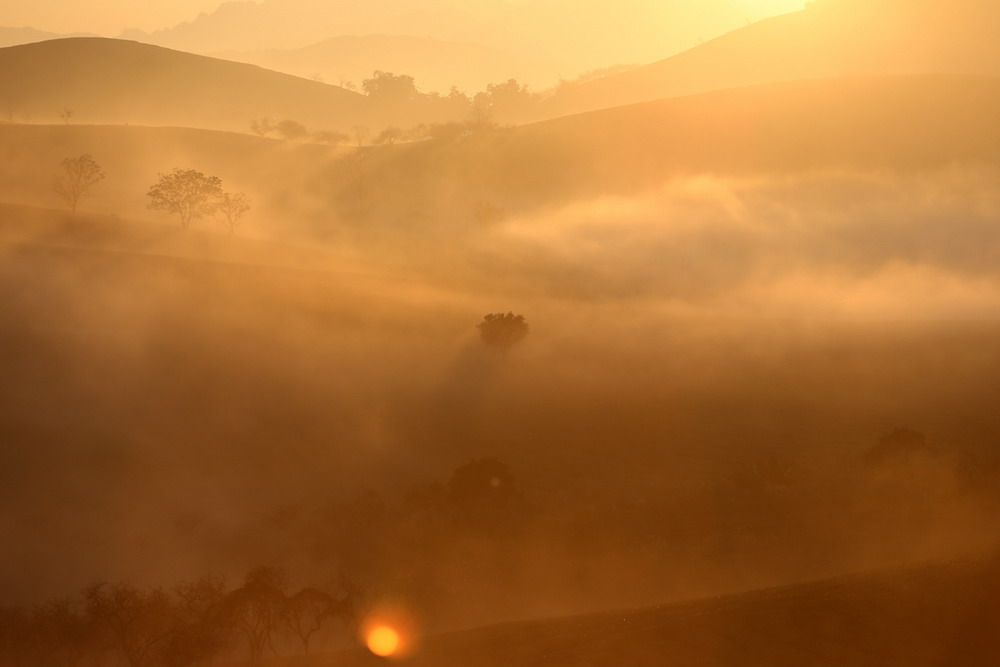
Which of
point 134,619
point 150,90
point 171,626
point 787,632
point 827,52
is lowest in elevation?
point 787,632

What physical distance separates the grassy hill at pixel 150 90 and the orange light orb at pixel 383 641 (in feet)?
381

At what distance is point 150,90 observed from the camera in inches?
5891

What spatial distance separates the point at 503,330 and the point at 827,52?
101197 millimetres

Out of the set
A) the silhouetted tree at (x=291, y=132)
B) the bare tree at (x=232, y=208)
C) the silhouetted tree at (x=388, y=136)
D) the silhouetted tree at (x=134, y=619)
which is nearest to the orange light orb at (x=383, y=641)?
the silhouetted tree at (x=134, y=619)

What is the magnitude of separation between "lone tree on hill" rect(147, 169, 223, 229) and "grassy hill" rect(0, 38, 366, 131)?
70.7 m

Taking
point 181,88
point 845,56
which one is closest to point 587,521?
point 845,56

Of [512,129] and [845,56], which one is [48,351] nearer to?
[512,129]

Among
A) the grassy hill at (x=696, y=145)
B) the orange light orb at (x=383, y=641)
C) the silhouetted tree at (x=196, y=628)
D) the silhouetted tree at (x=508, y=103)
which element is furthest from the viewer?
the silhouetted tree at (x=508, y=103)

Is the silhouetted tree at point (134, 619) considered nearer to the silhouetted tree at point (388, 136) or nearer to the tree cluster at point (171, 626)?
the tree cluster at point (171, 626)

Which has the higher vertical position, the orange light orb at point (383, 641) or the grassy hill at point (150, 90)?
the grassy hill at point (150, 90)

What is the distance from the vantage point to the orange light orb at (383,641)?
28.4 metres

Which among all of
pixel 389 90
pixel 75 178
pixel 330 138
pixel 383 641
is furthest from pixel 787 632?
pixel 389 90

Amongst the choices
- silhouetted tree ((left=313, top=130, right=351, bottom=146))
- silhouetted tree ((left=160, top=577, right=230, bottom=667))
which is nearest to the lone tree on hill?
silhouetted tree ((left=313, top=130, right=351, bottom=146))

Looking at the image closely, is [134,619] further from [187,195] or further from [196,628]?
[187,195]
